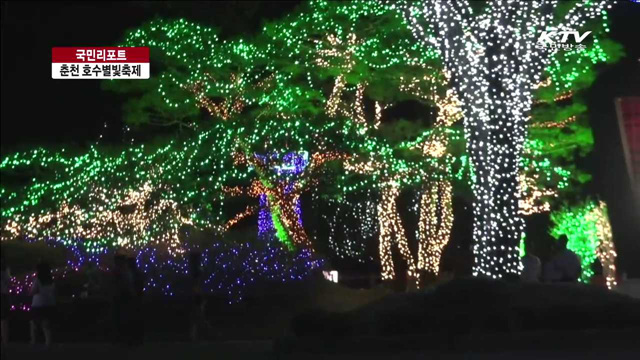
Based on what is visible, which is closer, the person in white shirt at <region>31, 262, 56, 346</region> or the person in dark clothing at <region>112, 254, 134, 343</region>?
the person in dark clothing at <region>112, 254, 134, 343</region>

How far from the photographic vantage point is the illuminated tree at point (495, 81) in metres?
17.7

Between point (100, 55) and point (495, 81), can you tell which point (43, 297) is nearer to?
point (495, 81)

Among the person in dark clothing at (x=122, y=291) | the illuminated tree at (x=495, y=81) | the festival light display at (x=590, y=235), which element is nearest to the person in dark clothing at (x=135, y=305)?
the person in dark clothing at (x=122, y=291)

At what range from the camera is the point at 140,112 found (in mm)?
26406

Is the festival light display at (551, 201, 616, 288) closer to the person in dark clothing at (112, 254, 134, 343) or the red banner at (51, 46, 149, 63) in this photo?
the red banner at (51, 46, 149, 63)

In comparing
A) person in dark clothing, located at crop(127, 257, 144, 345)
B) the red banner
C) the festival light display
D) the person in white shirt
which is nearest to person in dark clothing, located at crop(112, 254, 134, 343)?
person in dark clothing, located at crop(127, 257, 144, 345)

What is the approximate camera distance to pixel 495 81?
18.0 meters

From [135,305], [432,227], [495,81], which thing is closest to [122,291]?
[135,305]

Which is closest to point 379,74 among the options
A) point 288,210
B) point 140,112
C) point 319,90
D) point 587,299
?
point 319,90

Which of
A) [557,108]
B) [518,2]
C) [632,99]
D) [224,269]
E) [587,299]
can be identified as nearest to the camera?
[587,299]

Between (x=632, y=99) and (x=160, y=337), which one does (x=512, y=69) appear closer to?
(x=160, y=337)

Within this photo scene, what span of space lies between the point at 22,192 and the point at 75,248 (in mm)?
2618

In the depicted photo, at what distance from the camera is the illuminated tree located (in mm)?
17719

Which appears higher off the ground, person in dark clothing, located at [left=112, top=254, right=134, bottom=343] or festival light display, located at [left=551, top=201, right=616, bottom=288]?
festival light display, located at [left=551, top=201, right=616, bottom=288]
